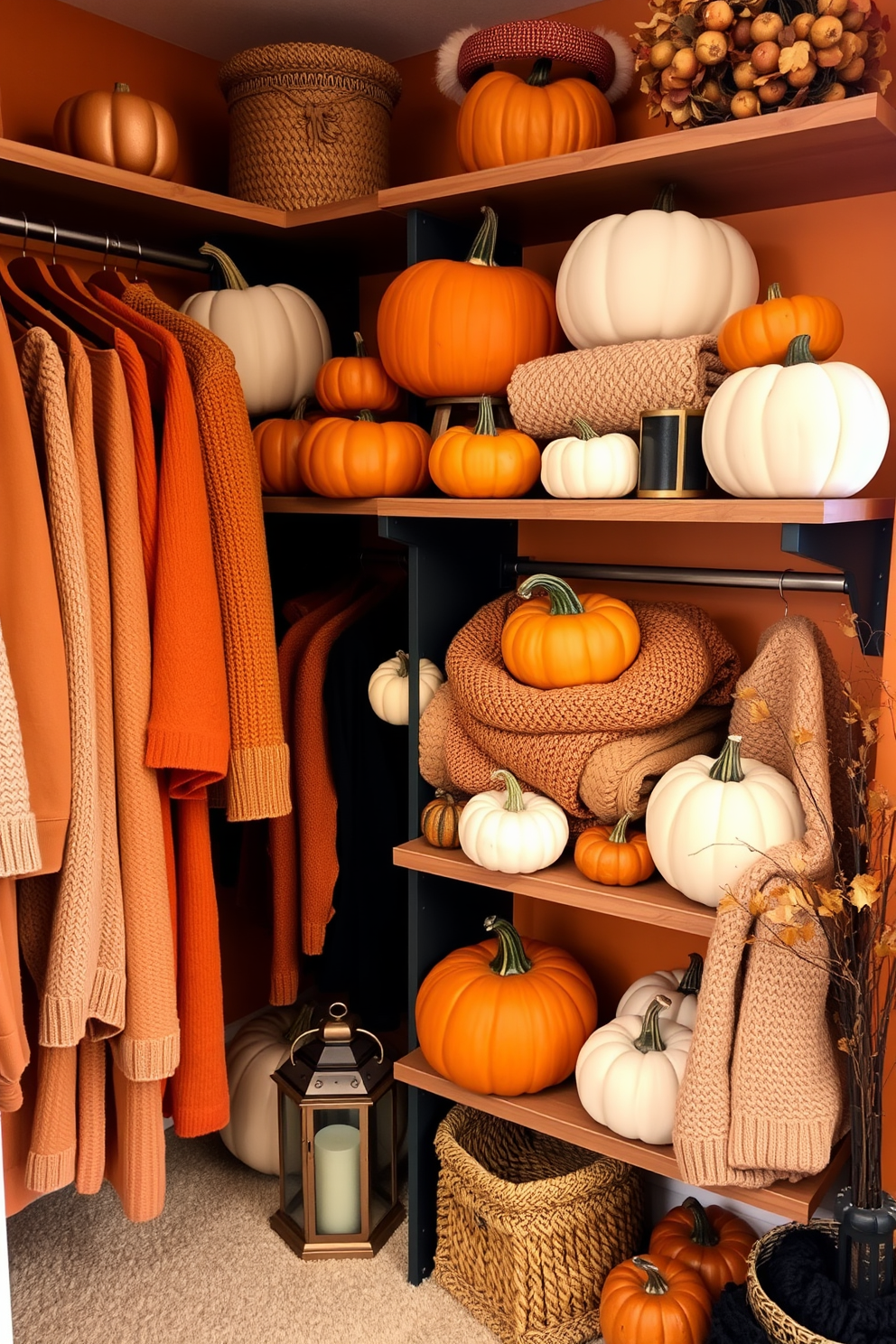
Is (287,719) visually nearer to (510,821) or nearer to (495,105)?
(510,821)

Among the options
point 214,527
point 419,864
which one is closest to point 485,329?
point 214,527

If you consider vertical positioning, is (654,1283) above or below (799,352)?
below

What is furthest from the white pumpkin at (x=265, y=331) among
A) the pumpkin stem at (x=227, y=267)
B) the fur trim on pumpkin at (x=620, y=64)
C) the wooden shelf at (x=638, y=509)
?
the fur trim on pumpkin at (x=620, y=64)

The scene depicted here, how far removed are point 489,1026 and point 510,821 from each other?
34cm

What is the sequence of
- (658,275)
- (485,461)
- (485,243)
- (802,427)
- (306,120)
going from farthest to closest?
Result: (306,120), (485,243), (485,461), (658,275), (802,427)

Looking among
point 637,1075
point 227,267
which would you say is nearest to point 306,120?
point 227,267

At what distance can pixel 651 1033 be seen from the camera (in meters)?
1.65

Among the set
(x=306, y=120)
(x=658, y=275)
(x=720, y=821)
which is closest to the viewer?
(x=720, y=821)

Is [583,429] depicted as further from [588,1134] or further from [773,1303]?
[773,1303]

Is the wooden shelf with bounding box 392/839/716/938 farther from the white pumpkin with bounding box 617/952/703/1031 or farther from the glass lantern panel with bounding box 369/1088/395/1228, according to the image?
the glass lantern panel with bounding box 369/1088/395/1228

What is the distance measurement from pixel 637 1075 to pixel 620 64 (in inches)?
61.3

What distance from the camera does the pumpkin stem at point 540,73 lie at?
1718 millimetres

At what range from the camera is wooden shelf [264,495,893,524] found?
1.37 m

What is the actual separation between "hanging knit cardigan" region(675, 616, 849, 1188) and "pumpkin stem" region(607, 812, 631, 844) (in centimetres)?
22
